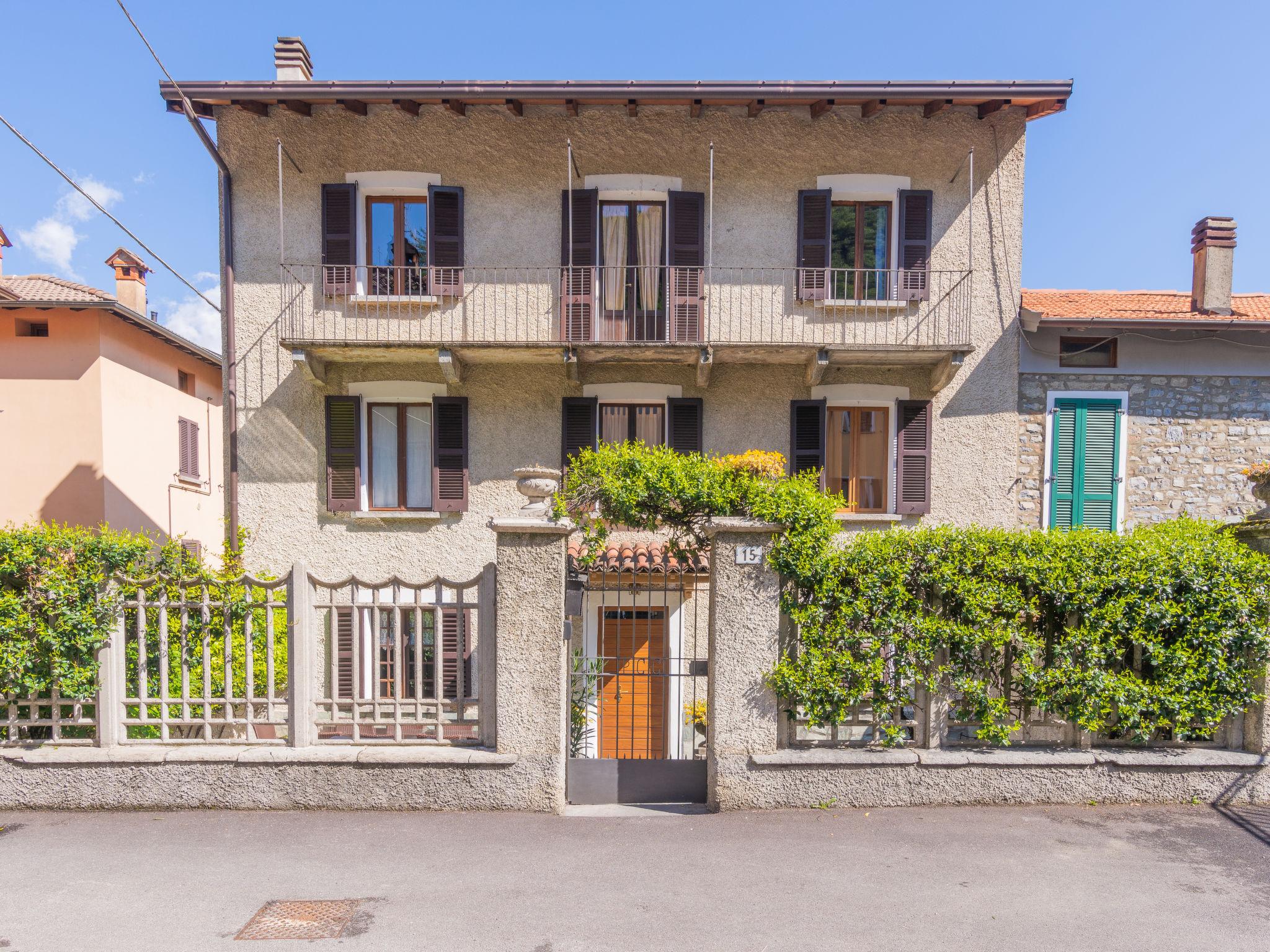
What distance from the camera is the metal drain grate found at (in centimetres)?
375

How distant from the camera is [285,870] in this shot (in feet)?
14.5

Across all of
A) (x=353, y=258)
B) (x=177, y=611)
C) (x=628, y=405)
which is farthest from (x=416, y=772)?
(x=353, y=258)

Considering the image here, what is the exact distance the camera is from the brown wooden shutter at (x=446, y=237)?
370 inches

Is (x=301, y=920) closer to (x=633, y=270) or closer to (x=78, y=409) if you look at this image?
(x=633, y=270)

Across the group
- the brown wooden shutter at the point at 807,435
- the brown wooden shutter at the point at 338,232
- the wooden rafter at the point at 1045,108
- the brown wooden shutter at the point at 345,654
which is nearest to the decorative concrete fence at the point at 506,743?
the brown wooden shutter at the point at 345,654

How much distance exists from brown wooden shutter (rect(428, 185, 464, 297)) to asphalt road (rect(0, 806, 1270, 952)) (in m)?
6.89

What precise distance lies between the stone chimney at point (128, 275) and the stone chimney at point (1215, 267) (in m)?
19.9

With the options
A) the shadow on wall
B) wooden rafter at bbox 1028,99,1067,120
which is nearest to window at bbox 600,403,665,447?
wooden rafter at bbox 1028,99,1067,120

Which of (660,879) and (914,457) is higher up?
(914,457)

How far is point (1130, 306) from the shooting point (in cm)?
1020

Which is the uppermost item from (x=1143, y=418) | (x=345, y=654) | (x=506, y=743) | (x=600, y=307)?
(x=600, y=307)

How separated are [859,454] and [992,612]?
4.77 m

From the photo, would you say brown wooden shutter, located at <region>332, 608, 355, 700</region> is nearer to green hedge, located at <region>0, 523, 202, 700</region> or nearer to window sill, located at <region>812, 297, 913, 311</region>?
green hedge, located at <region>0, 523, 202, 700</region>

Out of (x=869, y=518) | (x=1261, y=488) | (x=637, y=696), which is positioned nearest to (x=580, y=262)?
(x=869, y=518)
